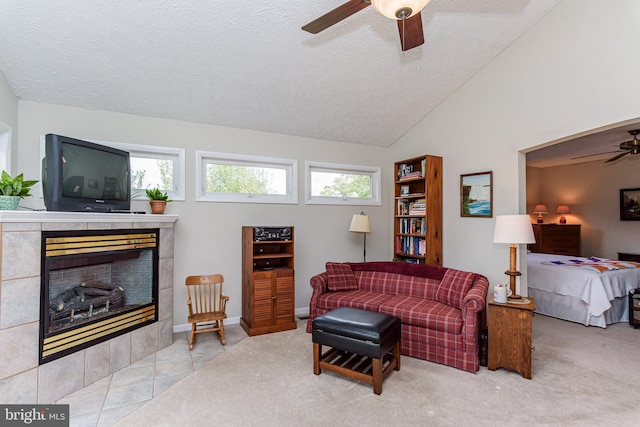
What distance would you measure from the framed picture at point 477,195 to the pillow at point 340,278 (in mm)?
1576

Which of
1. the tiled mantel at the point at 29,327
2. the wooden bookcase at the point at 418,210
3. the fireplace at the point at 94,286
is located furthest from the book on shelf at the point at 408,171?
the tiled mantel at the point at 29,327

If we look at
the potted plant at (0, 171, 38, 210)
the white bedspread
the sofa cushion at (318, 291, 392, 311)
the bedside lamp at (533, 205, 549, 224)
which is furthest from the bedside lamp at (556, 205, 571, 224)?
the potted plant at (0, 171, 38, 210)

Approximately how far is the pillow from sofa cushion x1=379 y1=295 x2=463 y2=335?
0.61 m

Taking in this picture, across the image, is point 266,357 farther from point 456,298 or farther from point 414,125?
point 414,125

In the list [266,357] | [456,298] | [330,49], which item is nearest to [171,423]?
[266,357]

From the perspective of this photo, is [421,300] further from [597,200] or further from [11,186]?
[597,200]

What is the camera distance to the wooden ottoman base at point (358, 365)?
2352 millimetres

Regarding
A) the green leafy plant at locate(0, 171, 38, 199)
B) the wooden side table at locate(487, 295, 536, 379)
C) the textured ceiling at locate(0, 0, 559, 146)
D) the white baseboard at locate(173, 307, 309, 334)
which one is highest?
the textured ceiling at locate(0, 0, 559, 146)

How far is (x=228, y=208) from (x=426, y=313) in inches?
101

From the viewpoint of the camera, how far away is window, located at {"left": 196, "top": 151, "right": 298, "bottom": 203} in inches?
152

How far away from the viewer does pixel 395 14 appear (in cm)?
163

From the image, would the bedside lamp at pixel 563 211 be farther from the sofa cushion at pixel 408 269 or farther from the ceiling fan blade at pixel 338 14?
the ceiling fan blade at pixel 338 14

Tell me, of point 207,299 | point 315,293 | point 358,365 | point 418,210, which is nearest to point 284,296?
point 315,293

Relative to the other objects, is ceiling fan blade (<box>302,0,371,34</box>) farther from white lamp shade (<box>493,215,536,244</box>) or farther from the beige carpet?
the beige carpet
